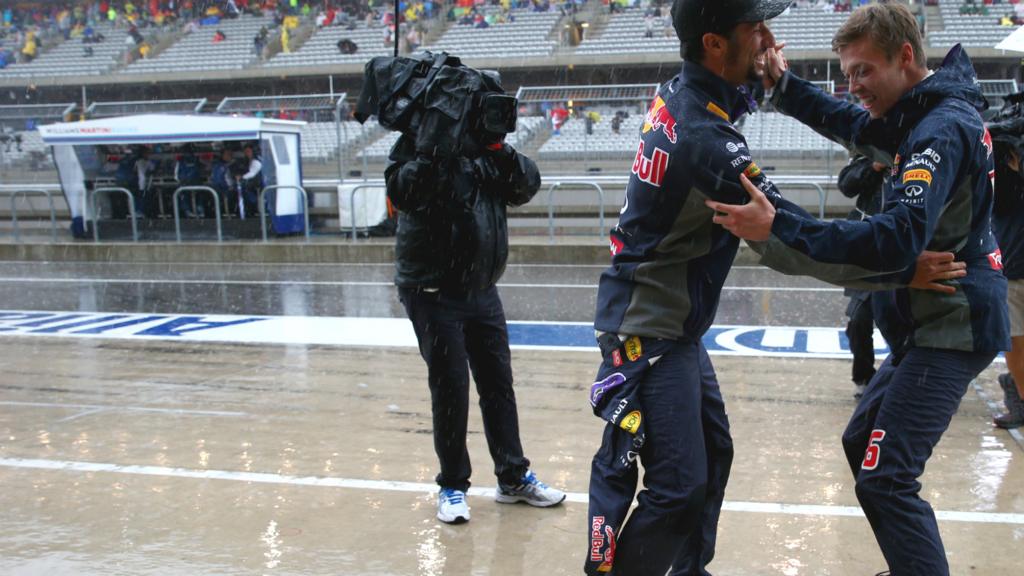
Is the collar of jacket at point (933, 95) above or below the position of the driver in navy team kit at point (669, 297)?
above

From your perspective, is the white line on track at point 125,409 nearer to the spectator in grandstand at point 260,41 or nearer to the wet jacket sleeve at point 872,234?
the wet jacket sleeve at point 872,234

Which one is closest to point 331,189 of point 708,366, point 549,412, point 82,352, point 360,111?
point 82,352

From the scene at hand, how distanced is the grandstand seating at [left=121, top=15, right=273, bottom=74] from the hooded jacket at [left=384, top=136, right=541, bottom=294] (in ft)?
112

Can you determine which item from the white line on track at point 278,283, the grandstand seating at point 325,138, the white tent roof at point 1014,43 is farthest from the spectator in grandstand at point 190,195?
the white tent roof at point 1014,43

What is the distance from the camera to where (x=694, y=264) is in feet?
9.19

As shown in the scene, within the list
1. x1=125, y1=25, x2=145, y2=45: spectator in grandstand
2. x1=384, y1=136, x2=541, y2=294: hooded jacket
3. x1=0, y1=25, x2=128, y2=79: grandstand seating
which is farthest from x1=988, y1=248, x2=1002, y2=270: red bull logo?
x1=125, y1=25, x2=145, y2=45: spectator in grandstand

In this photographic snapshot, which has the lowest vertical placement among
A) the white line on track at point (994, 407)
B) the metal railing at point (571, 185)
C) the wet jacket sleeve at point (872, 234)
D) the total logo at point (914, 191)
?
the metal railing at point (571, 185)

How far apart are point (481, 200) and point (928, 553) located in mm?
2152

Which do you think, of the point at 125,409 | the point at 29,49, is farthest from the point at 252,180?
the point at 29,49

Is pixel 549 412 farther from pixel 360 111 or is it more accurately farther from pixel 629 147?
pixel 629 147

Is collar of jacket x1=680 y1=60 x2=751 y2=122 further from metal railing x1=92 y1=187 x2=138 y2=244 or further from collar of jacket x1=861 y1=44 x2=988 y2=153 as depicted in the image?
metal railing x1=92 y1=187 x2=138 y2=244

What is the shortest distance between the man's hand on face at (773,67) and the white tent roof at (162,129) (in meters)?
15.9

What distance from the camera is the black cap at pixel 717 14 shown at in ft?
8.68

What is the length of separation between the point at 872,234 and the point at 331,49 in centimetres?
3408
